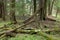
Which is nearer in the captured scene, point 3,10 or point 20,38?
point 20,38

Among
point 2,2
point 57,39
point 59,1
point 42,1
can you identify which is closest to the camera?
point 57,39

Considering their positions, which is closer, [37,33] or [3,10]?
[37,33]

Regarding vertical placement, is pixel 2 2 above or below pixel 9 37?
above

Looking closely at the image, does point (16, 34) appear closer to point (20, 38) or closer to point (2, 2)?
point (20, 38)

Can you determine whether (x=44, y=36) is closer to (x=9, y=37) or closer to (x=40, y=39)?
(x=40, y=39)

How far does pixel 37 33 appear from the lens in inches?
345

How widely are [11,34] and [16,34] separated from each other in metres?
0.44

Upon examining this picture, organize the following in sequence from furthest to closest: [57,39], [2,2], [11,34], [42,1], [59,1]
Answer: [59,1], [2,2], [42,1], [11,34], [57,39]

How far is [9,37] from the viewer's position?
816 cm

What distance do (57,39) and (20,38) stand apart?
2.02 metres

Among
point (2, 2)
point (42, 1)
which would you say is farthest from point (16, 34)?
point (2, 2)

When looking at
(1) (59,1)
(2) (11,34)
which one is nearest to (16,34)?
(2) (11,34)

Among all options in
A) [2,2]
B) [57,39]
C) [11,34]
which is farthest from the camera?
[2,2]

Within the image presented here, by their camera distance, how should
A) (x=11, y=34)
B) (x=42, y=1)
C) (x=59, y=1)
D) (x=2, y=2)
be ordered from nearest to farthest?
(x=11, y=34)
(x=42, y=1)
(x=2, y=2)
(x=59, y=1)
